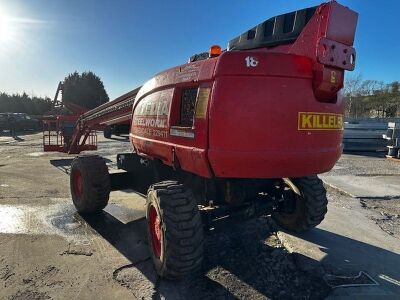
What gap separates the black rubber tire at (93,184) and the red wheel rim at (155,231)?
1903mm

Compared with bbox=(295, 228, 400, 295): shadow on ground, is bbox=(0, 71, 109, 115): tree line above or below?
above

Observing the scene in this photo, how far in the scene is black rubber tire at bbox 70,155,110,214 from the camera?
550 cm

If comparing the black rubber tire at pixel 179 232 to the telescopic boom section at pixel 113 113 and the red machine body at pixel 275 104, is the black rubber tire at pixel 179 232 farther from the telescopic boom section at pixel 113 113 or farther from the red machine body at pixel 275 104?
the telescopic boom section at pixel 113 113

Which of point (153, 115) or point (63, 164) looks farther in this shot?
point (63, 164)

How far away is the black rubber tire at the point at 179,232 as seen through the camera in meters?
3.27

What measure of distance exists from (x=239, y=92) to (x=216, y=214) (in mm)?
1413

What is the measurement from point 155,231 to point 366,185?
5875 mm

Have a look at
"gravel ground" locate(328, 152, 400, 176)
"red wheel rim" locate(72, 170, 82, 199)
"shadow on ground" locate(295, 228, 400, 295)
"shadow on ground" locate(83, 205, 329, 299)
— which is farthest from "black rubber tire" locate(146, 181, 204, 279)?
"gravel ground" locate(328, 152, 400, 176)

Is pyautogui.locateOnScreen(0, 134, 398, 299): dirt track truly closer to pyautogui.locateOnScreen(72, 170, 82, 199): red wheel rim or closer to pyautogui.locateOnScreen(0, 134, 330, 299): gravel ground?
pyautogui.locateOnScreen(0, 134, 330, 299): gravel ground

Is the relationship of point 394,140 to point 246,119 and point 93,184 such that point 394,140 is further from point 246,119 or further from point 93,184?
point 246,119

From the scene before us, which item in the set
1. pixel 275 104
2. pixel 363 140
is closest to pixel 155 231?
pixel 275 104

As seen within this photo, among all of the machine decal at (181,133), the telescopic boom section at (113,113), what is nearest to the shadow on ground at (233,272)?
the machine decal at (181,133)

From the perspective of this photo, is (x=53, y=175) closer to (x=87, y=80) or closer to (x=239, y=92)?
(x=239, y=92)

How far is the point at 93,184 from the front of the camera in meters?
5.50
